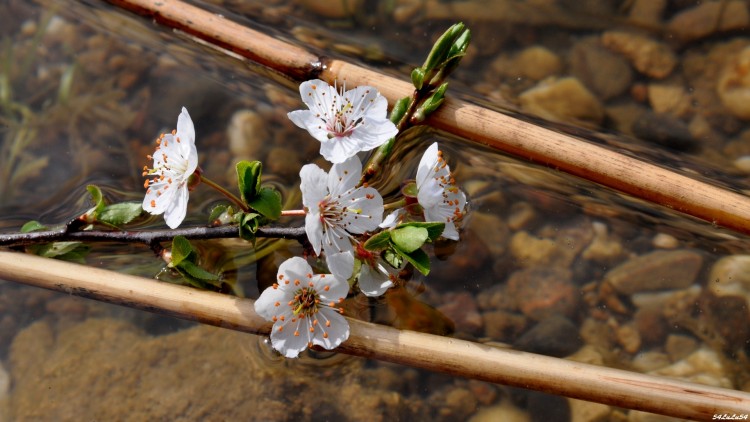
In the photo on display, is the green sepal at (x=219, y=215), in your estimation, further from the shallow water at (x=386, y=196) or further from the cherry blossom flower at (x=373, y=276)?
the cherry blossom flower at (x=373, y=276)

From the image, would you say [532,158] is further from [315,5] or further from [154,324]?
[154,324]

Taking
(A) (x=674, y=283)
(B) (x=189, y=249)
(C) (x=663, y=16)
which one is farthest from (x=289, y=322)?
(C) (x=663, y=16)

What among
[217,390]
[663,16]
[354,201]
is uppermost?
[663,16]

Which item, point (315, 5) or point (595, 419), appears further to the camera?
point (315, 5)

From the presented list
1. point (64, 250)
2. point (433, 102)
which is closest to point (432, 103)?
point (433, 102)

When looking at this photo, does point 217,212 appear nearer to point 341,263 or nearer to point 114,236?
point 114,236

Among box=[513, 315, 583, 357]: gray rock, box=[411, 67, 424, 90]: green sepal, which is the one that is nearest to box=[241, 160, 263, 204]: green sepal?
box=[411, 67, 424, 90]: green sepal
